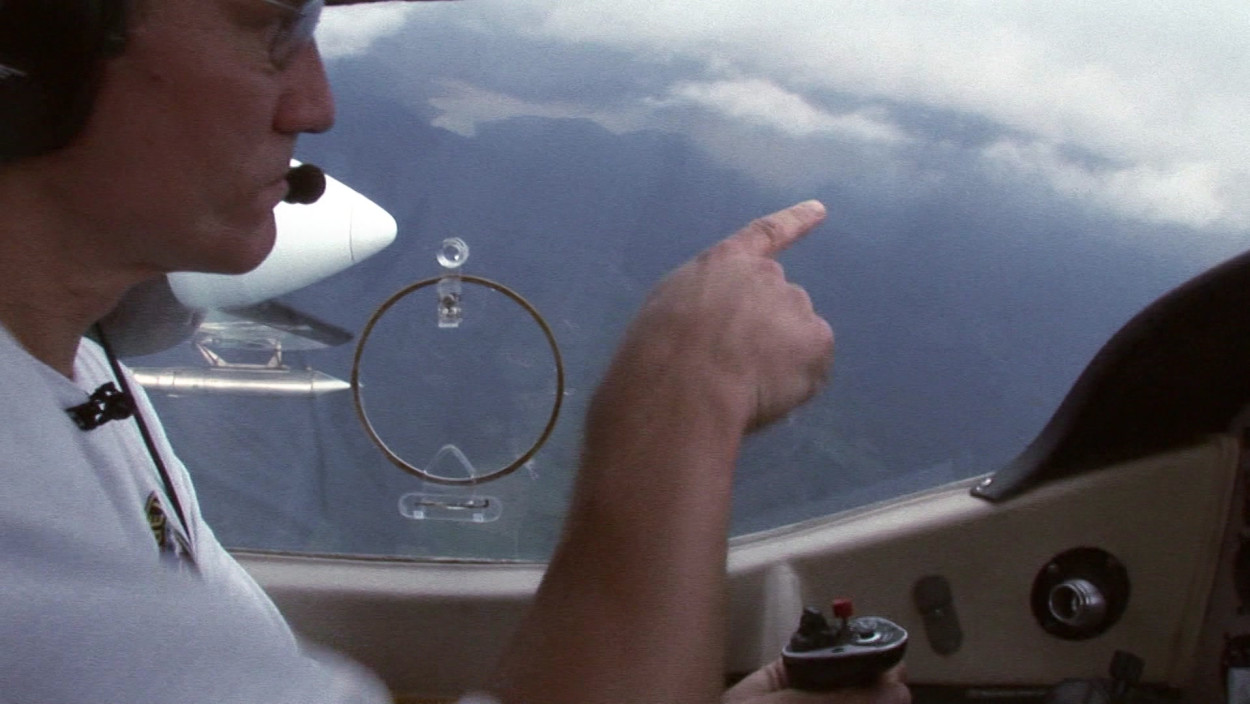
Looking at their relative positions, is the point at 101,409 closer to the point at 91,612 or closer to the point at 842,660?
the point at 91,612

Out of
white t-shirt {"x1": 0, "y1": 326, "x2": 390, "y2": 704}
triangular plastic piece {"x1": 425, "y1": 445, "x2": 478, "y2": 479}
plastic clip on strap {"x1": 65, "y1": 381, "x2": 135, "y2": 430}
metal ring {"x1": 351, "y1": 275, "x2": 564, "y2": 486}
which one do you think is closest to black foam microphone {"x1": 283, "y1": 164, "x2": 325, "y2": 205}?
plastic clip on strap {"x1": 65, "y1": 381, "x2": 135, "y2": 430}

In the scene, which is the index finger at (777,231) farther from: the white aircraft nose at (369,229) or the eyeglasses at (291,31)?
the white aircraft nose at (369,229)

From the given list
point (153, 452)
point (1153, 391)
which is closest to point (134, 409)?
point (153, 452)

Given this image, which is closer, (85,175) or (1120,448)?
(85,175)

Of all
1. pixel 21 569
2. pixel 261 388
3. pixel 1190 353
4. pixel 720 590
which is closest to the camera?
pixel 21 569

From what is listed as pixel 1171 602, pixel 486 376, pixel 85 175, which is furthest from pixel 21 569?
pixel 1171 602

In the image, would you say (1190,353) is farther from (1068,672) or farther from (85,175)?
(85,175)
